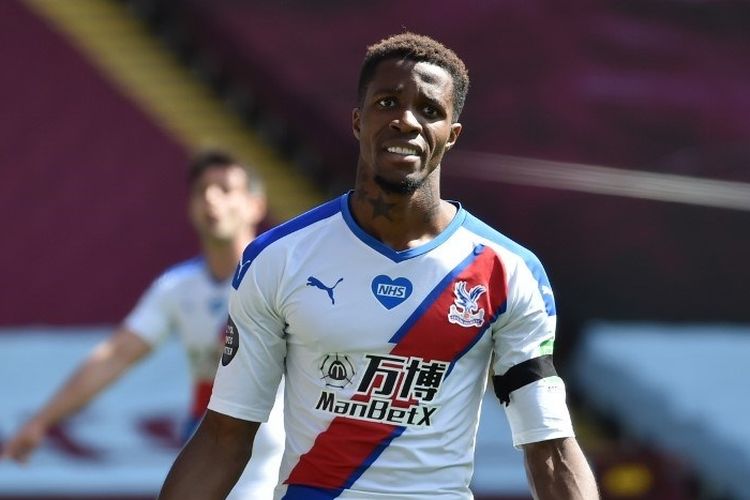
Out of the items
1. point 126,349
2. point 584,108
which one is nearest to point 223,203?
point 126,349

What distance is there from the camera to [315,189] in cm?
1164

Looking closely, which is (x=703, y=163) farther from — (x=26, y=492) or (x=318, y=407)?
(x=318, y=407)

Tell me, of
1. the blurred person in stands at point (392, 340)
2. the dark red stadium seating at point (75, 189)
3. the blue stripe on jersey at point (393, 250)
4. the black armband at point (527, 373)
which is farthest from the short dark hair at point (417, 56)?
the dark red stadium seating at point (75, 189)

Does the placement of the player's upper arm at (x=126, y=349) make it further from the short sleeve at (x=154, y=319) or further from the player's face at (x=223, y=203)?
the player's face at (x=223, y=203)

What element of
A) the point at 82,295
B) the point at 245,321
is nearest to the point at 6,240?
the point at 82,295

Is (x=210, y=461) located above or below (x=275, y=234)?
below

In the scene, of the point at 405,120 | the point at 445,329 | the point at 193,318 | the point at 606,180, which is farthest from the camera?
the point at 606,180

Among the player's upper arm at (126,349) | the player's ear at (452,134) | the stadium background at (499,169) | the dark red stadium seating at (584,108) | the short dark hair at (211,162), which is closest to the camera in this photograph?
the player's ear at (452,134)

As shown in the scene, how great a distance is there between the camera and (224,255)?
19.1 ft

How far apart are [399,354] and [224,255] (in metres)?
2.48

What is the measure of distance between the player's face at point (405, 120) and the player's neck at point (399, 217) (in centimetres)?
6

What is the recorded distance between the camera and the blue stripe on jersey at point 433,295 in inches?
134

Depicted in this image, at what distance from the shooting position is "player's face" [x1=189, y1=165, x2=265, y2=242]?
5.74m

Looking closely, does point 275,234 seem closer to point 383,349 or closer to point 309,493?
point 383,349
